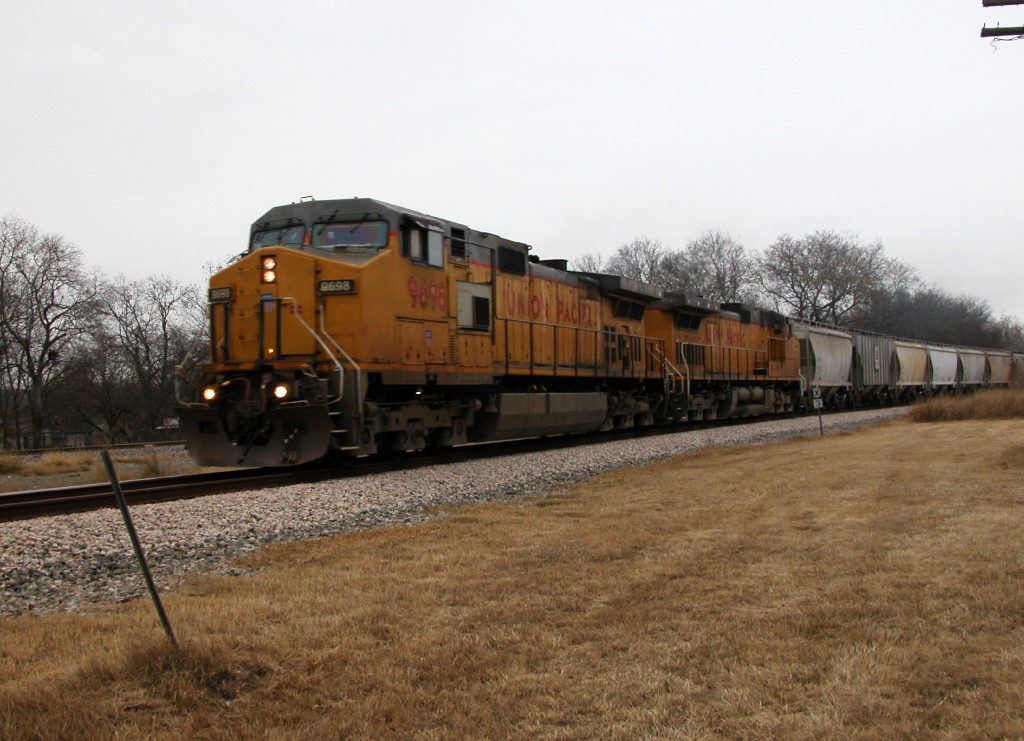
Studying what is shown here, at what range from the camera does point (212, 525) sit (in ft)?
23.7

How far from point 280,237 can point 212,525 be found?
599 centimetres

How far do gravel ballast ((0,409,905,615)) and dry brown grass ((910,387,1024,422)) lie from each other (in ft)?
56.8

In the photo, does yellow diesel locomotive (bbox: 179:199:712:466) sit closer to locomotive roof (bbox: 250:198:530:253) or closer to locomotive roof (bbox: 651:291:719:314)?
locomotive roof (bbox: 250:198:530:253)

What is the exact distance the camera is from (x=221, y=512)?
777 cm

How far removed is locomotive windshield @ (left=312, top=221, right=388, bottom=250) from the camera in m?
11.7

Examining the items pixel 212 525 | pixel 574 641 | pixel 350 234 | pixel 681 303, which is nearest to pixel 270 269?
pixel 350 234

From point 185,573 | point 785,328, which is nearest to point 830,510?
point 185,573

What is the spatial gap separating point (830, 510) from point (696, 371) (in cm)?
1481

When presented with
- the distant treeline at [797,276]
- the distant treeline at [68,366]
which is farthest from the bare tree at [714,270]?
the distant treeline at [68,366]

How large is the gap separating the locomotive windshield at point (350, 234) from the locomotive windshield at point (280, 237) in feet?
0.83

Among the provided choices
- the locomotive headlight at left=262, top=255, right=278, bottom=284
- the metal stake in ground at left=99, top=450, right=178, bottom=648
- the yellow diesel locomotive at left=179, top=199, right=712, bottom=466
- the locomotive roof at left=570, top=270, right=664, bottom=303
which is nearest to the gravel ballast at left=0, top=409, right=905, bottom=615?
the yellow diesel locomotive at left=179, top=199, right=712, bottom=466

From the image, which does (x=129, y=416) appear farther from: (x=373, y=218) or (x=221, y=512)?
(x=221, y=512)

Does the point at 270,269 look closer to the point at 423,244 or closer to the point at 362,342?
the point at 362,342

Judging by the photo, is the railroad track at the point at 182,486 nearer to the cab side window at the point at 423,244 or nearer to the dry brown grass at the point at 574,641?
the cab side window at the point at 423,244
